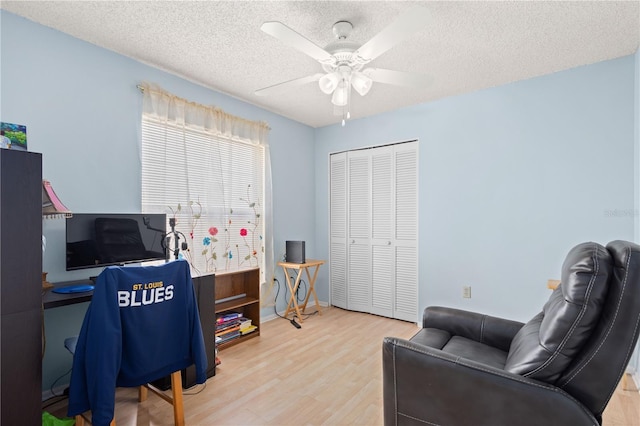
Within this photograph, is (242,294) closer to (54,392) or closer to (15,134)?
(54,392)

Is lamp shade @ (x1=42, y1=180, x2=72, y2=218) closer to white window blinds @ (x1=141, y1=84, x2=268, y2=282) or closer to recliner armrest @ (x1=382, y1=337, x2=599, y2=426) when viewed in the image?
white window blinds @ (x1=141, y1=84, x2=268, y2=282)

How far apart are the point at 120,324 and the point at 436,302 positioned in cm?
305

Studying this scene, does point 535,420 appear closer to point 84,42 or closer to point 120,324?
point 120,324

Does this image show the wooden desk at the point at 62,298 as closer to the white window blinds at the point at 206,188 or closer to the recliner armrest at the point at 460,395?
the white window blinds at the point at 206,188

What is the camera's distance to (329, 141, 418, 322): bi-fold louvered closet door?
3.77m

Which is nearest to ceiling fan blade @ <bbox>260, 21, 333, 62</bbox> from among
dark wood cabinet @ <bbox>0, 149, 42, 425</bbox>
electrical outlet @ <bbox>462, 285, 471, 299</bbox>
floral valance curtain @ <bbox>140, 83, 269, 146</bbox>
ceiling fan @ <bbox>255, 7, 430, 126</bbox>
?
ceiling fan @ <bbox>255, 7, 430, 126</bbox>

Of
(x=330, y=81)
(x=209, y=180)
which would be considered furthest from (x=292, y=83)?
(x=209, y=180)

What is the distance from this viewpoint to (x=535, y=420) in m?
1.22

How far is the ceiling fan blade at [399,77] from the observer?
79.6 inches

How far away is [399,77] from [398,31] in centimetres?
49

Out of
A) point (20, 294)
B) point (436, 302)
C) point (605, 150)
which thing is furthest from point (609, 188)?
point (20, 294)

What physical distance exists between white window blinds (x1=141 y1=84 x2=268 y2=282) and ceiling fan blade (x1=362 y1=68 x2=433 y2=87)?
5.83 feet

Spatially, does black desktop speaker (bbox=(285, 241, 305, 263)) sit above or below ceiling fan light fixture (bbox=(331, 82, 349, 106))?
below

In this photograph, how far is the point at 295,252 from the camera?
3836mm
